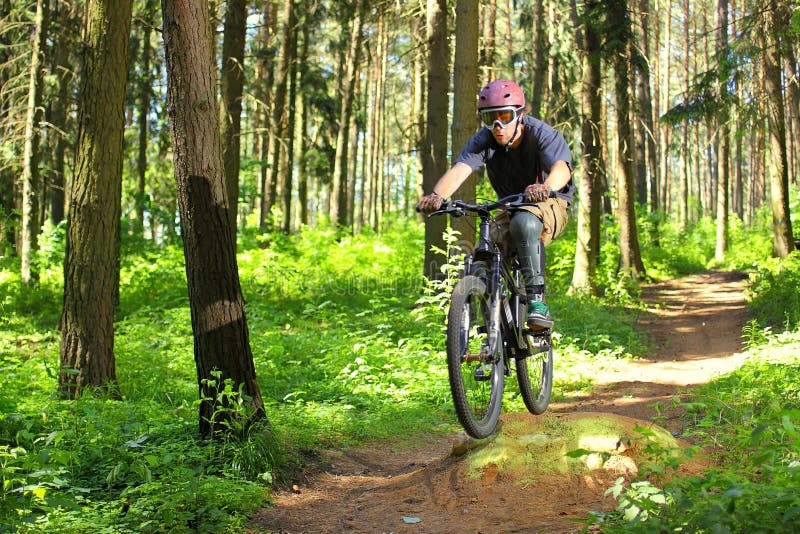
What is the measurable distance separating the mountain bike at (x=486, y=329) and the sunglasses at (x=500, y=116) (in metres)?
0.61

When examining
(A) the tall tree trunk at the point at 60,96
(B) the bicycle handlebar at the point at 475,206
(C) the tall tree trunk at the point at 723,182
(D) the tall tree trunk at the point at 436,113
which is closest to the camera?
(B) the bicycle handlebar at the point at 475,206

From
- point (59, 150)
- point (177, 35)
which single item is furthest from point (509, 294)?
point (59, 150)

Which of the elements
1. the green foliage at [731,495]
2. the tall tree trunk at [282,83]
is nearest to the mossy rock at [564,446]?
the green foliage at [731,495]

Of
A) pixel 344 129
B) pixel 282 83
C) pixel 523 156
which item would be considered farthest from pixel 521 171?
pixel 344 129

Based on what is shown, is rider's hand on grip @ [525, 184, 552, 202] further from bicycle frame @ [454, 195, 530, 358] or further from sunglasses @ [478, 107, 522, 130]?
sunglasses @ [478, 107, 522, 130]

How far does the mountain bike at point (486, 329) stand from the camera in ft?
16.8

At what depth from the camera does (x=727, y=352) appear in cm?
1108

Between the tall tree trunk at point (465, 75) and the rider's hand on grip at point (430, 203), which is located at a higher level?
the tall tree trunk at point (465, 75)

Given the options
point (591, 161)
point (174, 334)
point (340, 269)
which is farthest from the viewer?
point (340, 269)

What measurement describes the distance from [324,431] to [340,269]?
1101 cm

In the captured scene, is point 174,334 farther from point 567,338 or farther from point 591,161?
point 591,161

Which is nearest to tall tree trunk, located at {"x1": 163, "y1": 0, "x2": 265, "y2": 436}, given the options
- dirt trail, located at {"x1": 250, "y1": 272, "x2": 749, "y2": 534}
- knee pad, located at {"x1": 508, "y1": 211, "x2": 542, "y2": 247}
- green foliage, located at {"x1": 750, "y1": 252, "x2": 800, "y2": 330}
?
dirt trail, located at {"x1": 250, "y1": 272, "x2": 749, "y2": 534}

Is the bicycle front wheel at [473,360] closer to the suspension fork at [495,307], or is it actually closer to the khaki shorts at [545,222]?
the suspension fork at [495,307]

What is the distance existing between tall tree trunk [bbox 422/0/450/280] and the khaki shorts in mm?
6746
